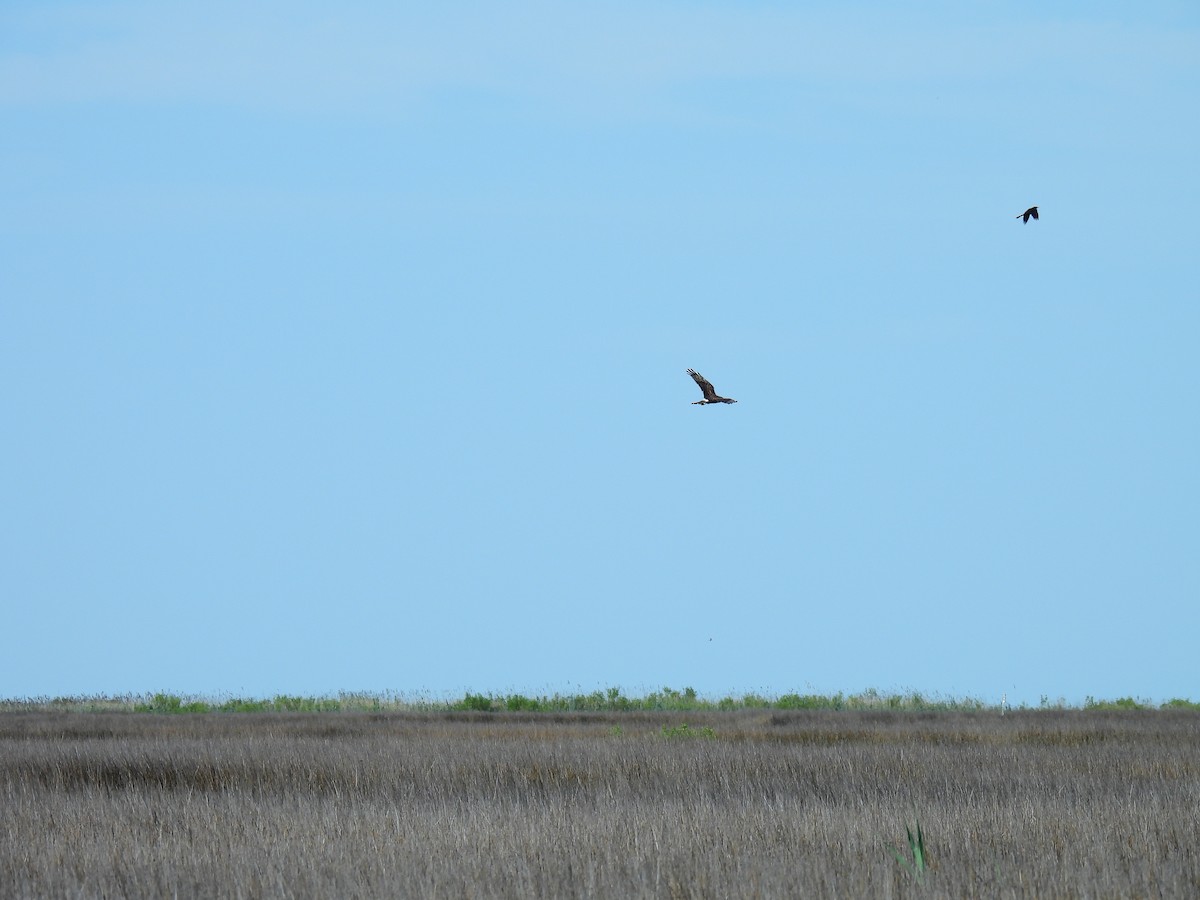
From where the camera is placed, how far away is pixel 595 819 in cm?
916

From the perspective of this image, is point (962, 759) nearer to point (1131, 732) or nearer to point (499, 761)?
point (499, 761)

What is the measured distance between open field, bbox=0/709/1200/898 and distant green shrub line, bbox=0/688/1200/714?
1576 cm

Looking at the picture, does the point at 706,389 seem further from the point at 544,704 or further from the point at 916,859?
the point at 544,704

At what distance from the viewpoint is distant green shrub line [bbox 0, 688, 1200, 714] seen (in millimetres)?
34438

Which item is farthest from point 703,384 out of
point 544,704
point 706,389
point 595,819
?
point 544,704

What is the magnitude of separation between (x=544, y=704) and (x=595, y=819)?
26.3 m

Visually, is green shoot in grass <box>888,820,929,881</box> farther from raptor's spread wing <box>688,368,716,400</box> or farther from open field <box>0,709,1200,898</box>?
raptor's spread wing <box>688,368,716,400</box>

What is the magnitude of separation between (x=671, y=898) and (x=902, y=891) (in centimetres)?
114

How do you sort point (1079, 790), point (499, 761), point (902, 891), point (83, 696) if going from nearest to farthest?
point (902, 891), point (1079, 790), point (499, 761), point (83, 696)

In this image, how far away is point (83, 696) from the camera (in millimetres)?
44156

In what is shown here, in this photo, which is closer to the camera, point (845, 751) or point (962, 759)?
point (962, 759)

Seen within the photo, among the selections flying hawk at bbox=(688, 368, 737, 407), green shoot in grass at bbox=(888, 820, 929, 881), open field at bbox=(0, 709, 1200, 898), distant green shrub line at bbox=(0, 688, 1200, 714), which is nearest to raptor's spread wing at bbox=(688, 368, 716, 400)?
flying hawk at bbox=(688, 368, 737, 407)

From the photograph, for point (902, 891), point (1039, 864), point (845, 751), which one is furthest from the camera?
point (845, 751)

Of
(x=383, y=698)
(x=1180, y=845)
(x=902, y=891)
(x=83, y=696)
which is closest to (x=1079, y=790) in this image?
(x=1180, y=845)
